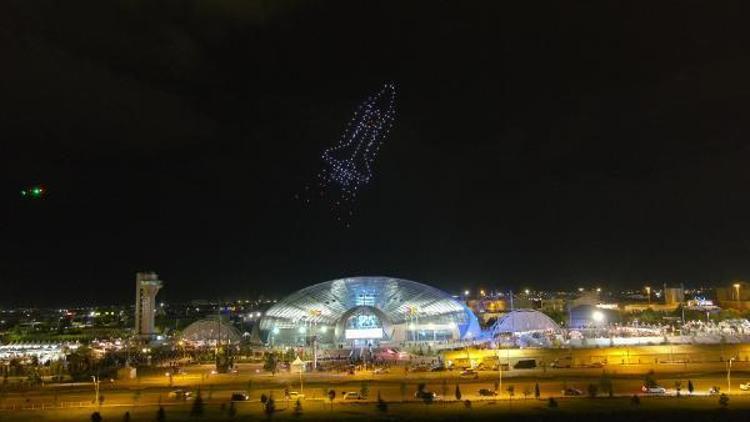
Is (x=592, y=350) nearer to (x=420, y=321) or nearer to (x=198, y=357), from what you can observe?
(x=420, y=321)

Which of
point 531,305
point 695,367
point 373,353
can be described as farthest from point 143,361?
point 531,305

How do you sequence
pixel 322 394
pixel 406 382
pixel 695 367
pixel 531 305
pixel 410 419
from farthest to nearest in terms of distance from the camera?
pixel 531 305 → pixel 695 367 → pixel 406 382 → pixel 322 394 → pixel 410 419

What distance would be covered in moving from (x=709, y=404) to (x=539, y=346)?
84.9 feet

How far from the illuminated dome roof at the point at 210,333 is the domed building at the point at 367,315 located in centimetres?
848

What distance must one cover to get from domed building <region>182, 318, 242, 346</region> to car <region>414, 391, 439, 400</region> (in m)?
47.4

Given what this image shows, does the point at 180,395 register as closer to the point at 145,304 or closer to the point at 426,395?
the point at 426,395

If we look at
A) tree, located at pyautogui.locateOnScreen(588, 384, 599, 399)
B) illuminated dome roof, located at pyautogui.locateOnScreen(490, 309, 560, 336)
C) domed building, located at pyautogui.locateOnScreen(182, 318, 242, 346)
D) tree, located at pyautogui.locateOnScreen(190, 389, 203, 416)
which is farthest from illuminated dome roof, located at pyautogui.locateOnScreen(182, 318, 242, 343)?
tree, located at pyautogui.locateOnScreen(588, 384, 599, 399)

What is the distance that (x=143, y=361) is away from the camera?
62031mm

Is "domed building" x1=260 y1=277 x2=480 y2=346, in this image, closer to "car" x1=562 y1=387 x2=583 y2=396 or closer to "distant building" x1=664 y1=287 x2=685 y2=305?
"car" x1=562 y1=387 x2=583 y2=396

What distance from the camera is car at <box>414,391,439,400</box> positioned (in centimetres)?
3661

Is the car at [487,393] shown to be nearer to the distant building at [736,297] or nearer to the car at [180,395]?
the car at [180,395]

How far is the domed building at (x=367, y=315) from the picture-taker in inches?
2820

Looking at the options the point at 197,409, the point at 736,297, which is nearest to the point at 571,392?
the point at 197,409

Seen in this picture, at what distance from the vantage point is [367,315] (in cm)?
7188
